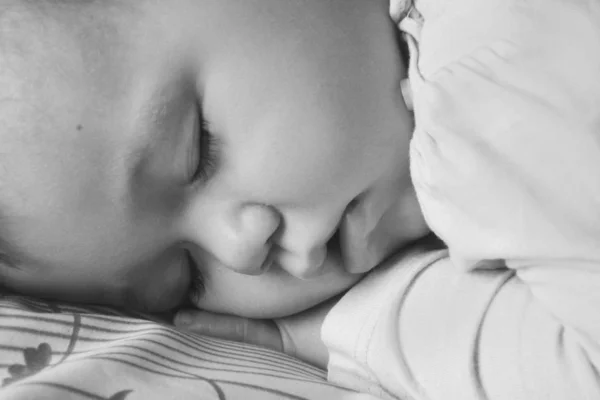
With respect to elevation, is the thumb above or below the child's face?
below

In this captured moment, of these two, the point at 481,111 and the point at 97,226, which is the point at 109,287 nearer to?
the point at 97,226

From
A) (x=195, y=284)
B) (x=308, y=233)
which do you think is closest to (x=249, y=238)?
(x=308, y=233)

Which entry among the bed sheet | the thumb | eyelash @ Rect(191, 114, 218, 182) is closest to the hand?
the thumb

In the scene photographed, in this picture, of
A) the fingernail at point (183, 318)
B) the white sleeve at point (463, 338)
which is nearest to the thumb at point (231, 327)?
the fingernail at point (183, 318)

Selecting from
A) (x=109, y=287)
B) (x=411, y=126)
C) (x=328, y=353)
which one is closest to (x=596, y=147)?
(x=411, y=126)

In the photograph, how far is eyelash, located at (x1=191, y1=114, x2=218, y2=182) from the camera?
2.36ft

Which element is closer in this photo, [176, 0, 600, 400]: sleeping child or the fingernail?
[176, 0, 600, 400]: sleeping child

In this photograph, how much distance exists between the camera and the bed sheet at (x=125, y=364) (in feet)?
1.56

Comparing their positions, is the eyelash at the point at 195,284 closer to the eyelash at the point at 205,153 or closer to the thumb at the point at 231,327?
the thumb at the point at 231,327

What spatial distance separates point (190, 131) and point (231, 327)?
328mm

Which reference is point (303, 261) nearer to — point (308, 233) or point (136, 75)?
point (308, 233)

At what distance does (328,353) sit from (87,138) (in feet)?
1.42

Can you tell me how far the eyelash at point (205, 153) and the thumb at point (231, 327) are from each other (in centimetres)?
25

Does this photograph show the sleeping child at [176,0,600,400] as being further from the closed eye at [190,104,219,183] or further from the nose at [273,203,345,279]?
the closed eye at [190,104,219,183]
